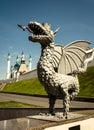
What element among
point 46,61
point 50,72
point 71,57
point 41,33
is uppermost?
point 41,33

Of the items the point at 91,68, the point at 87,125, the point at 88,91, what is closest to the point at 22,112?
the point at 87,125

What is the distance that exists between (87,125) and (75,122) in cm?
108

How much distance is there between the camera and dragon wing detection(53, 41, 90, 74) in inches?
302

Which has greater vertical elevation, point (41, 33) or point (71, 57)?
point (41, 33)

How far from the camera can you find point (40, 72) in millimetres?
6410

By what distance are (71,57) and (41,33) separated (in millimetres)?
1941

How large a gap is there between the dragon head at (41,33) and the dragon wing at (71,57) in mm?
1122

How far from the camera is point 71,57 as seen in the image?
801 centimetres

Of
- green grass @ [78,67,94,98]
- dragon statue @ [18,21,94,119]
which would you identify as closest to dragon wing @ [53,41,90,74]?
dragon statue @ [18,21,94,119]

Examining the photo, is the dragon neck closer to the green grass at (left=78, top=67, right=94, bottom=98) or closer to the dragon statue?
the dragon statue

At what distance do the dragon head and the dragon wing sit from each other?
1122 mm

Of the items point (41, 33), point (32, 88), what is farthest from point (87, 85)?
point (41, 33)

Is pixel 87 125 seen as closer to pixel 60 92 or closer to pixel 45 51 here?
pixel 60 92

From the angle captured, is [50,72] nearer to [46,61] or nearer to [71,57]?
[46,61]
